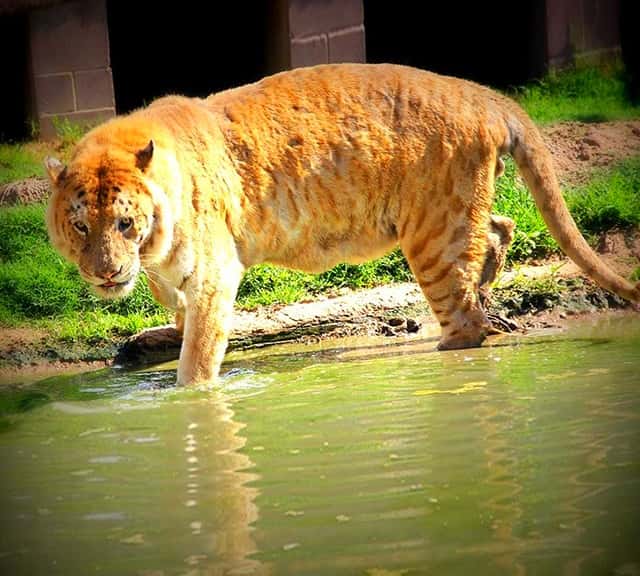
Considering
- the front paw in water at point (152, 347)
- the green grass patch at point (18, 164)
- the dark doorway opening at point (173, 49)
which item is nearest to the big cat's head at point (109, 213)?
the front paw in water at point (152, 347)

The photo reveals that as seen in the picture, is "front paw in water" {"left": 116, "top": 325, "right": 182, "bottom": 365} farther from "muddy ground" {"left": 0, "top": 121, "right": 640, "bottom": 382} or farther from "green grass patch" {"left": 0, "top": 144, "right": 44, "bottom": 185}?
"green grass patch" {"left": 0, "top": 144, "right": 44, "bottom": 185}

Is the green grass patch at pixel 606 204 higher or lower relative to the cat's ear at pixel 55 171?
lower

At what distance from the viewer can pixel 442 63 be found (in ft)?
45.1

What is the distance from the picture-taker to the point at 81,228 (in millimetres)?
7059

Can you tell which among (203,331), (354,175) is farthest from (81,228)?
(354,175)

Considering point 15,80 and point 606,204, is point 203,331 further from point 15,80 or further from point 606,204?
point 15,80

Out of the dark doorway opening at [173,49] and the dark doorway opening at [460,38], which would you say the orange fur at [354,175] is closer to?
the dark doorway opening at [460,38]

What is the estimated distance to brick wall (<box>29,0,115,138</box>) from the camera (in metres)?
11.2

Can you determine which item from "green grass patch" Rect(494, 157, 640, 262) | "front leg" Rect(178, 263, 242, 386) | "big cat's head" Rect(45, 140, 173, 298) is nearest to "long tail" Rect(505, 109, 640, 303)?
"green grass patch" Rect(494, 157, 640, 262)

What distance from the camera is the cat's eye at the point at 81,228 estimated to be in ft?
23.1

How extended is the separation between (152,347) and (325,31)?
4195mm

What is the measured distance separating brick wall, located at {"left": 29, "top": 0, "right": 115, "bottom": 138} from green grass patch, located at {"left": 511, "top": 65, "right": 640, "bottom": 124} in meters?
3.35

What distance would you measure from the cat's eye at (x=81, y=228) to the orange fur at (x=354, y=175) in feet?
1.82

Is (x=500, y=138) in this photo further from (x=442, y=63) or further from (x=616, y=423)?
(x=442, y=63)
